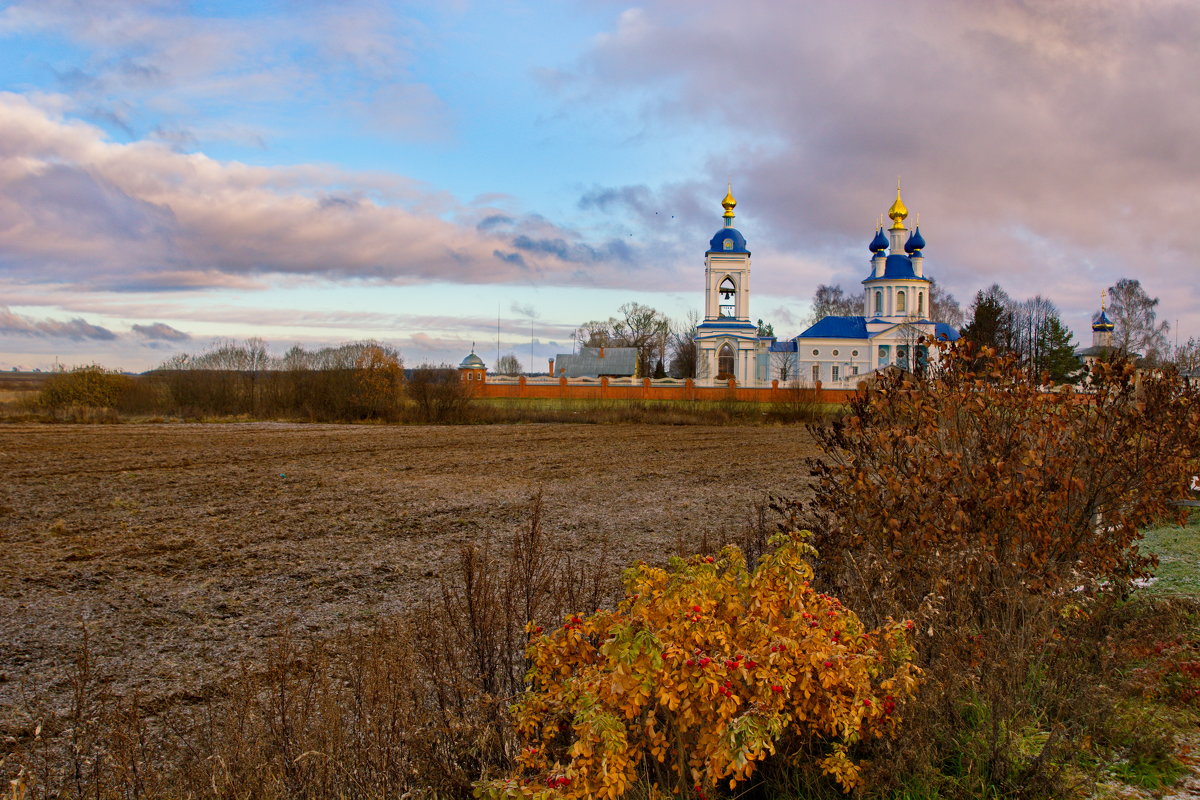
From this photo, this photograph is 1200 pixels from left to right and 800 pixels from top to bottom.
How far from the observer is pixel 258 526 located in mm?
10992

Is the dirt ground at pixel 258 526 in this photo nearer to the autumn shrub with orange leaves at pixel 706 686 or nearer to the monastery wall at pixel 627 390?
the autumn shrub with orange leaves at pixel 706 686

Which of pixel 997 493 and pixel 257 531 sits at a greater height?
pixel 997 493

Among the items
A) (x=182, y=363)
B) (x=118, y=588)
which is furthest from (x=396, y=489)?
(x=182, y=363)

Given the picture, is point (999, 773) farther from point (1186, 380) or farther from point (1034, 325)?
point (1034, 325)

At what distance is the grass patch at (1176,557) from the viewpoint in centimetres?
601

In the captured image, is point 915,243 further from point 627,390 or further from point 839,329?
point 627,390

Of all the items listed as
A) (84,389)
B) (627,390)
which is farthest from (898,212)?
(84,389)

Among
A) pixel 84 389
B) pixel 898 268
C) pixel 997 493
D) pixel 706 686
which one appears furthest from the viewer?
pixel 898 268

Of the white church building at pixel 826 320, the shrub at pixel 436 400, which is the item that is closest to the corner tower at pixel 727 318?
the white church building at pixel 826 320

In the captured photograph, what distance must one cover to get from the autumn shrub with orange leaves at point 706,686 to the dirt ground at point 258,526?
297 cm

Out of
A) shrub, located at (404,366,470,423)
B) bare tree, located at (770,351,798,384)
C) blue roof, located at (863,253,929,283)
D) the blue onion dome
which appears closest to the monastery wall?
shrub, located at (404,366,470,423)

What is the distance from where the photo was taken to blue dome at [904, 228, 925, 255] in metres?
58.6

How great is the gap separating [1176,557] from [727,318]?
173 ft

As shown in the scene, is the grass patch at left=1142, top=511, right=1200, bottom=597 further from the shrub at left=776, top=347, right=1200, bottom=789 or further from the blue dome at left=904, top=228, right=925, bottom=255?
the blue dome at left=904, top=228, right=925, bottom=255
